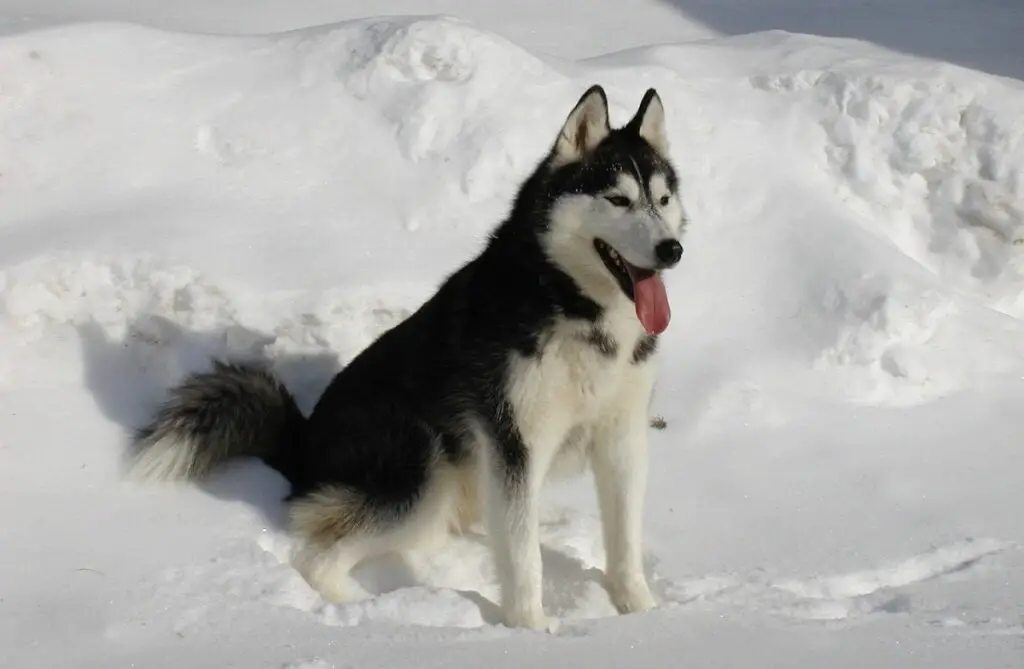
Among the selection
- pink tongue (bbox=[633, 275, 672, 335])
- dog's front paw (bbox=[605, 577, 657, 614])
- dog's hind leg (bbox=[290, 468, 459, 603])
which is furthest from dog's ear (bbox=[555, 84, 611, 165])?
dog's front paw (bbox=[605, 577, 657, 614])

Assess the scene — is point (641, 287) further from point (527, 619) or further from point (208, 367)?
point (208, 367)

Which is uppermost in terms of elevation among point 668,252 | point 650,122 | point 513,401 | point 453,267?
point 650,122

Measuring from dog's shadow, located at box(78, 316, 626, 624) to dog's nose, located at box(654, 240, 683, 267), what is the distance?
1426 millimetres

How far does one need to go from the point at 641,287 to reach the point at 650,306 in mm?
72

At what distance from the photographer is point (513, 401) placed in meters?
3.62

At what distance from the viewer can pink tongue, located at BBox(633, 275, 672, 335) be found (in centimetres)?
352

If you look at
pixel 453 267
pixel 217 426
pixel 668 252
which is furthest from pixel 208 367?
pixel 668 252

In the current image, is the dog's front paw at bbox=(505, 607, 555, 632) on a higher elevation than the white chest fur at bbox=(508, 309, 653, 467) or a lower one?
lower

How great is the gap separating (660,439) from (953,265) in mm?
2465

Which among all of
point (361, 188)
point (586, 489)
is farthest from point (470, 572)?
point (361, 188)

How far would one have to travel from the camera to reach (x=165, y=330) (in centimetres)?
491

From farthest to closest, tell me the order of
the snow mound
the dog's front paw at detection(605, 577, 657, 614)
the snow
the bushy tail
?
the snow mound, the bushy tail, the dog's front paw at detection(605, 577, 657, 614), the snow

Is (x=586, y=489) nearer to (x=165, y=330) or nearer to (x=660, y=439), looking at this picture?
(x=660, y=439)

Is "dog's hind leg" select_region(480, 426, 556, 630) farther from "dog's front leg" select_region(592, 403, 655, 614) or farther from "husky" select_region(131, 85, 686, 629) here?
"dog's front leg" select_region(592, 403, 655, 614)
